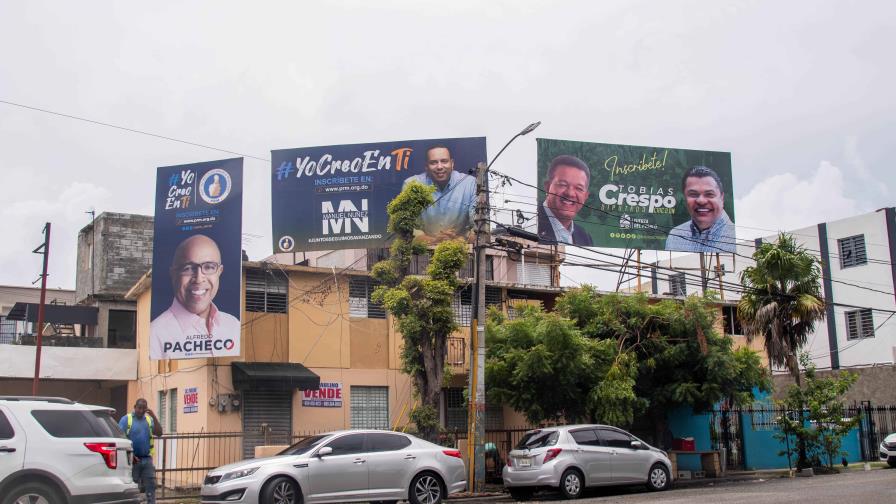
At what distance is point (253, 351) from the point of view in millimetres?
23734

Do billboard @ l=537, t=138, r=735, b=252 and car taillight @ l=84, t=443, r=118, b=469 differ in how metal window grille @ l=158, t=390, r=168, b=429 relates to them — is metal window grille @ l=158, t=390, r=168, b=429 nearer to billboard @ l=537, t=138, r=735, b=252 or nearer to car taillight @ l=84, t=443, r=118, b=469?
billboard @ l=537, t=138, r=735, b=252

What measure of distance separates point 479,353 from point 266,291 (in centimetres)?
730

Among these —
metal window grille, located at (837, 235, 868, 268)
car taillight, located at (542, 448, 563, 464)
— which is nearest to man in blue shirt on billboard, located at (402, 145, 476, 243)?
car taillight, located at (542, 448, 563, 464)

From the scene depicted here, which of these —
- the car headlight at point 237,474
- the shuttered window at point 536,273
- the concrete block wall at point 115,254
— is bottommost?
the car headlight at point 237,474

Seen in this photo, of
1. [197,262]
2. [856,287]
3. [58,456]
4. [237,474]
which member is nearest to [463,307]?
[197,262]

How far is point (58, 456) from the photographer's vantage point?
11266 millimetres

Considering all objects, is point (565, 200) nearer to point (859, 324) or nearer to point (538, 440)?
point (538, 440)

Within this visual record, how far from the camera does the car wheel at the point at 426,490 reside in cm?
1583

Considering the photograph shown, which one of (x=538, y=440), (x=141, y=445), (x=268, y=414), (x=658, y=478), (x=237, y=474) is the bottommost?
(x=658, y=478)

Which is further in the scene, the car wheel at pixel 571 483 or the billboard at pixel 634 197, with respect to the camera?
the billboard at pixel 634 197

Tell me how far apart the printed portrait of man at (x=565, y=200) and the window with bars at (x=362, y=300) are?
6.79 m

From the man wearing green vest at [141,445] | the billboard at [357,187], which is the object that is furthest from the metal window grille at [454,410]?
Answer: the man wearing green vest at [141,445]

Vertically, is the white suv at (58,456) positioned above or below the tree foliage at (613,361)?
below

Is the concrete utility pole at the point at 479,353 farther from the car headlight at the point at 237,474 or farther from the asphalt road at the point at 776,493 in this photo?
the car headlight at the point at 237,474
